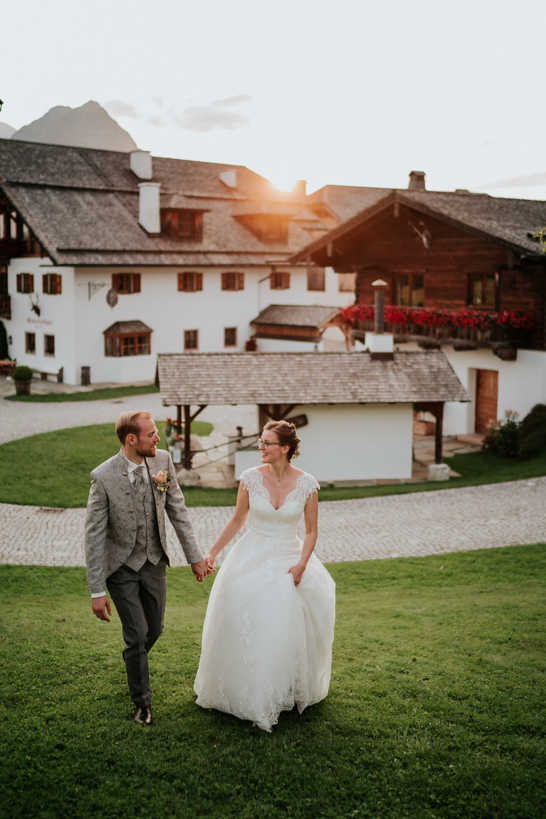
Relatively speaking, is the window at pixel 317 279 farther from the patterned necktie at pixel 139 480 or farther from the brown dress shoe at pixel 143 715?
the brown dress shoe at pixel 143 715

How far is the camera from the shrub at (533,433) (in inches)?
821

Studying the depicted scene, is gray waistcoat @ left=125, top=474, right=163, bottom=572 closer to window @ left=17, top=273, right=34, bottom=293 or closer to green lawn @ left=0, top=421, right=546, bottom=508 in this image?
green lawn @ left=0, top=421, right=546, bottom=508

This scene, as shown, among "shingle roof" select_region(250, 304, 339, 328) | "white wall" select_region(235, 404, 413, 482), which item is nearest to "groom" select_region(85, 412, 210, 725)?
"white wall" select_region(235, 404, 413, 482)

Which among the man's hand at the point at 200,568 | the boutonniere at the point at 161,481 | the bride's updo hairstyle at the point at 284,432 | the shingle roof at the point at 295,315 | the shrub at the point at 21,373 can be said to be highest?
the shingle roof at the point at 295,315

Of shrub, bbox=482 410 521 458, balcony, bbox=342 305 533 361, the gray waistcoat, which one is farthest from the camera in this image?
balcony, bbox=342 305 533 361

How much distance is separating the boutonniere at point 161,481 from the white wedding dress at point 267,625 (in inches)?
24.6

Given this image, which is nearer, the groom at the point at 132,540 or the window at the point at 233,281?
the groom at the point at 132,540

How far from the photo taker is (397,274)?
1066 inches

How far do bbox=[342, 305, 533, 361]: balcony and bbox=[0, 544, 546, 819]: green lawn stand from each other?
15.5 metres

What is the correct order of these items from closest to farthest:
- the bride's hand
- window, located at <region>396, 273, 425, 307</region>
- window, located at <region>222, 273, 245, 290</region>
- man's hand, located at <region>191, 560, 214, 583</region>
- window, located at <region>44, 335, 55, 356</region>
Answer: the bride's hand, man's hand, located at <region>191, 560, 214, 583</region>, window, located at <region>396, 273, 425, 307</region>, window, located at <region>44, 335, 55, 356</region>, window, located at <region>222, 273, 245, 290</region>

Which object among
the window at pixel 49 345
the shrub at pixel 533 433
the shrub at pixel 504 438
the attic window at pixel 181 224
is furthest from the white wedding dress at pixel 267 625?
the attic window at pixel 181 224

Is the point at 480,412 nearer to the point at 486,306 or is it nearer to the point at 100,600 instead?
the point at 486,306

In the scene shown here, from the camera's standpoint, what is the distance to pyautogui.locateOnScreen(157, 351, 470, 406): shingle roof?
58.7 ft

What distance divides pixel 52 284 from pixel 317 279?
703 inches
